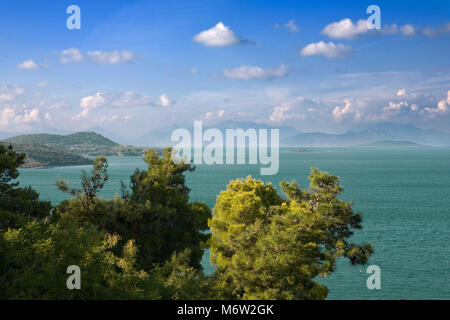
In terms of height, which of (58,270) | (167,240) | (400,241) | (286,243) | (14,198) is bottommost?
(400,241)

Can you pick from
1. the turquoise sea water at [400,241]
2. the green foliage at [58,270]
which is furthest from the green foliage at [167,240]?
the turquoise sea water at [400,241]

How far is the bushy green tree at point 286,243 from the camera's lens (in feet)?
53.0

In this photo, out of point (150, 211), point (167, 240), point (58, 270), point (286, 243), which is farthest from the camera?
point (167, 240)

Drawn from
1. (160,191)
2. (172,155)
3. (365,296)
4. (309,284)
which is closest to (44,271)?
(309,284)

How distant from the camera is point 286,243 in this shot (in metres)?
16.6

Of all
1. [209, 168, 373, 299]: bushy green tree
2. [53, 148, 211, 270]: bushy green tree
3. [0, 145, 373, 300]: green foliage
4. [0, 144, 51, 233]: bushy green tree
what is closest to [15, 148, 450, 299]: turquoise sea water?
[53, 148, 211, 270]: bushy green tree

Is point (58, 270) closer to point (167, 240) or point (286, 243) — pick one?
point (286, 243)

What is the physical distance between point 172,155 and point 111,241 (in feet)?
45.5

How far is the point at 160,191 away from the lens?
30312 millimetres

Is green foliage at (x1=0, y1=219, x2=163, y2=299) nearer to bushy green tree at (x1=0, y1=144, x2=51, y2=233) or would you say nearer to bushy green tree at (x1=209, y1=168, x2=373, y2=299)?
bushy green tree at (x1=209, y1=168, x2=373, y2=299)

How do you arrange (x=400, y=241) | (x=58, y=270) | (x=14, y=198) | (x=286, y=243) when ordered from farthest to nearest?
1. (x=400, y=241)
2. (x=14, y=198)
3. (x=286, y=243)
4. (x=58, y=270)

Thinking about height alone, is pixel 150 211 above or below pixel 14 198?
below

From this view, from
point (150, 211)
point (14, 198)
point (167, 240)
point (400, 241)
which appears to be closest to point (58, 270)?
point (150, 211)

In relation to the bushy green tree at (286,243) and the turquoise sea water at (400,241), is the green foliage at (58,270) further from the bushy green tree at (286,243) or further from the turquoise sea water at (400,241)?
the turquoise sea water at (400,241)
